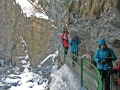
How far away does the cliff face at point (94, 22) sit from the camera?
1029cm

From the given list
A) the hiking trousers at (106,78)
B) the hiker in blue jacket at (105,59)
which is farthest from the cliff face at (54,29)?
the hiking trousers at (106,78)

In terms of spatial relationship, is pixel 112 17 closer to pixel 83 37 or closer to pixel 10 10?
pixel 83 37

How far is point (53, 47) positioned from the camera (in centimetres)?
3177

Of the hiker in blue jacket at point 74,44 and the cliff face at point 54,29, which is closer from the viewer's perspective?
the cliff face at point 54,29

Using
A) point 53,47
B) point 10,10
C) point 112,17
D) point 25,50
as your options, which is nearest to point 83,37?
point 112,17

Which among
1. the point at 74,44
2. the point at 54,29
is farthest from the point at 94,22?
the point at 54,29

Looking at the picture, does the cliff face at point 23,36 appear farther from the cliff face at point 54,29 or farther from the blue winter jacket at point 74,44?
the blue winter jacket at point 74,44

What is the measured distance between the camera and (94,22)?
12453mm

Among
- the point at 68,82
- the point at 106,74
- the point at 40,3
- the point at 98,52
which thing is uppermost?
the point at 40,3

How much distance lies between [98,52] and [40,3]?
2565cm

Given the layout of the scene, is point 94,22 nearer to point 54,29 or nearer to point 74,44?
point 74,44

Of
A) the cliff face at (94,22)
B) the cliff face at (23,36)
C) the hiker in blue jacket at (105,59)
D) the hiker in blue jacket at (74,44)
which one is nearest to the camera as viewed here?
the hiker in blue jacket at (105,59)

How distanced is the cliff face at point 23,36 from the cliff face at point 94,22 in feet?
50.8

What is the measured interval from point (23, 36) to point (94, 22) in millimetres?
24404
